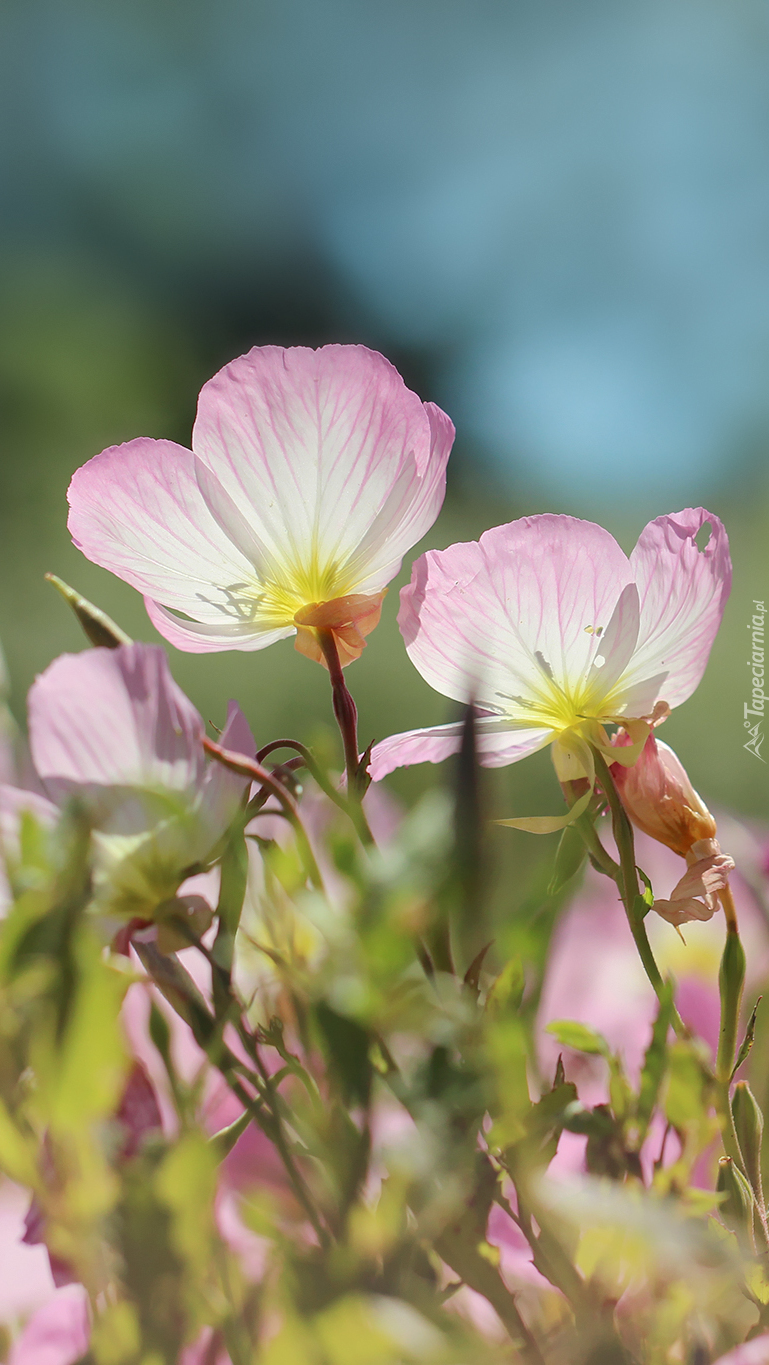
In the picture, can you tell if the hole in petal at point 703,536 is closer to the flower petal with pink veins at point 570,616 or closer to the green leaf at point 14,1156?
the flower petal with pink veins at point 570,616

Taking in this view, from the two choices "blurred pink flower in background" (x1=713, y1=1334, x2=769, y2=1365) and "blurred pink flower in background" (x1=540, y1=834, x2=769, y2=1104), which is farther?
"blurred pink flower in background" (x1=540, y1=834, x2=769, y2=1104)

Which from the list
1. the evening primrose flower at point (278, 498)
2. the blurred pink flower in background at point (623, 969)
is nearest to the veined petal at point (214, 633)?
the evening primrose flower at point (278, 498)

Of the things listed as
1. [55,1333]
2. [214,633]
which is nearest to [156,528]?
[214,633]

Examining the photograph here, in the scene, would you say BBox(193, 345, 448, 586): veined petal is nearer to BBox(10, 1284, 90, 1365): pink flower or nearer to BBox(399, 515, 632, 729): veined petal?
BBox(399, 515, 632, 729): veined petal

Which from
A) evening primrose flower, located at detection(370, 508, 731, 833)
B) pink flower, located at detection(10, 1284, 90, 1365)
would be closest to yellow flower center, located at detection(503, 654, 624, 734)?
evening primrose flower, located at detection(370, 508, 731, 833)

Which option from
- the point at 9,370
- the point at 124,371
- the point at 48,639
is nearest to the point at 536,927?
the point at 48,639

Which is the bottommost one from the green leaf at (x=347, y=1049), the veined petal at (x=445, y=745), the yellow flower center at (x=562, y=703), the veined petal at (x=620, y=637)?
the green leaf at (x=347, y=1049)

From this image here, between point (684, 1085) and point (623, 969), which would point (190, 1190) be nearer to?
point (684, 1085)
